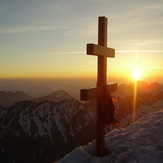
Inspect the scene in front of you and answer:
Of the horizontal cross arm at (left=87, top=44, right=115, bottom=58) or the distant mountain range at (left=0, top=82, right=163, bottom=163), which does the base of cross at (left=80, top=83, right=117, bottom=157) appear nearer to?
the horizontal cross arm at (left=87, top=44, right=115, bottom=58)

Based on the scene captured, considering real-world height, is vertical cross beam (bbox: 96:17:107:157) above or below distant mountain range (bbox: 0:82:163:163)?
above

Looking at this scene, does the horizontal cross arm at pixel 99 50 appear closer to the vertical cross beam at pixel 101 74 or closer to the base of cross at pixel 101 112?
the vertical cross beam at pixel 101 74

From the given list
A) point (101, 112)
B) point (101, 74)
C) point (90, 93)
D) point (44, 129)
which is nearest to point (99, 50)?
point (101, 74)

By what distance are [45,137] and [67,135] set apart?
17639 mm

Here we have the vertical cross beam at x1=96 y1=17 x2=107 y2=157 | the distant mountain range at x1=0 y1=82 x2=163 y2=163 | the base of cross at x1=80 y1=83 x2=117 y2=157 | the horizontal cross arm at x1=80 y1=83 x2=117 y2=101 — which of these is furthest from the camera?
the distant mountain range at x1=0 y1=82 x2=163 y2=163

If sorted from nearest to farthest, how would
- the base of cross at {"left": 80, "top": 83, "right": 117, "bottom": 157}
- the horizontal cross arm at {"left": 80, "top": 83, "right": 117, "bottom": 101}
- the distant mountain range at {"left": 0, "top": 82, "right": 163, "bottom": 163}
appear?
the horizontal cross arm at {"left": 80, "top": 83, "right": 117, "bottom": 101}, the base of cross at {"left": 80, "top": 83, "right": 117, "bottom": 157}, the distant mountain range at {"left": 0, "top": 82, "right": 163, "bottom": 163}

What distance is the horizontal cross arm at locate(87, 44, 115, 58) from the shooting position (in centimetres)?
591

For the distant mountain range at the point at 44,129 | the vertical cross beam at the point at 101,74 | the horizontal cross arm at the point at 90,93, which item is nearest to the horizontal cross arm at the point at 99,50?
the vertical cross beam at the point at 101,74

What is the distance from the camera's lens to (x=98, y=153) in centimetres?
700

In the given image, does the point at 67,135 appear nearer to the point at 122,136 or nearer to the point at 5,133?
the point at 5,133

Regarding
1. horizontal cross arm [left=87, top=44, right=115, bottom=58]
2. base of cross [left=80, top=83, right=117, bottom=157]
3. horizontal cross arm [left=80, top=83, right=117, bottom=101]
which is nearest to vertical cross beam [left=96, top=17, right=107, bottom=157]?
base of cross [left=80, top=83, right=117, bottom=157]

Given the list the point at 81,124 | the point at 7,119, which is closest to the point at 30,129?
the point at 7,119

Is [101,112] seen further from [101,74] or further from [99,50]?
[99,50]

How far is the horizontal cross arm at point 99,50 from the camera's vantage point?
5906mm
